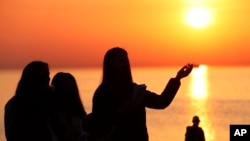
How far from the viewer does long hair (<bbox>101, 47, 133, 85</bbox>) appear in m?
6.13

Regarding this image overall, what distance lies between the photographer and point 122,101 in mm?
6227

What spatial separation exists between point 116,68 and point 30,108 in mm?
771

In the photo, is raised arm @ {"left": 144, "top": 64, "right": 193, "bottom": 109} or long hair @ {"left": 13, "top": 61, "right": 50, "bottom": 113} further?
long hair @ {"left": 13, "top": 61, "right": 50, "bottom": 113}

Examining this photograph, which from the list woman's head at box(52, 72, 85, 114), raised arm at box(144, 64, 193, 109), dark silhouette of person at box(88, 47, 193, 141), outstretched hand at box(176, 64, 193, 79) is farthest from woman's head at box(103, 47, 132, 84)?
woman's head at box(52, 72, 85, 114)

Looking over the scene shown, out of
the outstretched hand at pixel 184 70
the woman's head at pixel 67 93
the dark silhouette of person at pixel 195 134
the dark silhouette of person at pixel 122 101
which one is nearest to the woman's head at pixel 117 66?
the dark silhouette of person at pixel 122 101

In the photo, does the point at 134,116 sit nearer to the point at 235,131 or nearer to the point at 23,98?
the point at 23,98

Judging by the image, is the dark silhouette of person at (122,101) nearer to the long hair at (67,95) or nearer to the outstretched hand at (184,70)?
the outstretched hand at (184,70)

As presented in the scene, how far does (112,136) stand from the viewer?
6.12 metres

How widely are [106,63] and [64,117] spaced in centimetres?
73

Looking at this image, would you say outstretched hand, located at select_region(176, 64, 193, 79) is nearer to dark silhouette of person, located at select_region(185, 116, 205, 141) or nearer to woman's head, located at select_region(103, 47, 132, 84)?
woman's head, located at select_region(103, 47, 132, 84)

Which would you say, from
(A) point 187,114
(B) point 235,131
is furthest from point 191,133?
(A) point 187,114

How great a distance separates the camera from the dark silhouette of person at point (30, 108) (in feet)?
20.8

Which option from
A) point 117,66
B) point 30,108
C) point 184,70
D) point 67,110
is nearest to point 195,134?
point 67,110

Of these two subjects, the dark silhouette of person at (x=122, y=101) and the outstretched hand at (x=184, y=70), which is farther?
the outstretched hand at (x=184, y=70)
